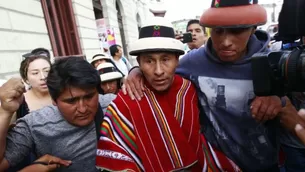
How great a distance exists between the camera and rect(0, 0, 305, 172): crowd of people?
4.04ft

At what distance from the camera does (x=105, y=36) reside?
24.6ft

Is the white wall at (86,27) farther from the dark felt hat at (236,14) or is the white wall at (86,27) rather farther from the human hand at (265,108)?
the human hand at (265,108)

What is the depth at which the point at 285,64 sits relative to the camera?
0.90 m

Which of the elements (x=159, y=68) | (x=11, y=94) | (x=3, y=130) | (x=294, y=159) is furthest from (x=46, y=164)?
(x=294, y=159)

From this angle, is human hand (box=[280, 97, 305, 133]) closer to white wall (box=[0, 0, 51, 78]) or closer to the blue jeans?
the blue jeans

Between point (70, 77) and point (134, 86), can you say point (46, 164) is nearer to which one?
point (70, 77)

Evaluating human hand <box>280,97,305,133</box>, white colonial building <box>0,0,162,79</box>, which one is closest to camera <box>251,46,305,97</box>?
human hand <box>280,97,305,133</box>

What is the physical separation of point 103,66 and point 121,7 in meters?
9.92

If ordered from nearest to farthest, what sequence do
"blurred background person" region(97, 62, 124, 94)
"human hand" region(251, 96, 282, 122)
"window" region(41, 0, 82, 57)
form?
"human hand" region(251, 96, 282, 122) < "blurred background person" region(97, 62, 124, 94) < "window" region(41, 0, 82, 57)

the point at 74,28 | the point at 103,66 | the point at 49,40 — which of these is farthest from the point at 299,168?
the point at 74,28

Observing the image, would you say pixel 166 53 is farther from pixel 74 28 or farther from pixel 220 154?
pixel 74 28

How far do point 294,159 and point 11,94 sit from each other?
5.89 feet

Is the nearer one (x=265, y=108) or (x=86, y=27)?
(x=265, y=108)

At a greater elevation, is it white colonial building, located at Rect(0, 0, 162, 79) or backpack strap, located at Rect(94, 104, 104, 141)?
white colonial building, located at Rect(0, 0, 162, 79)
